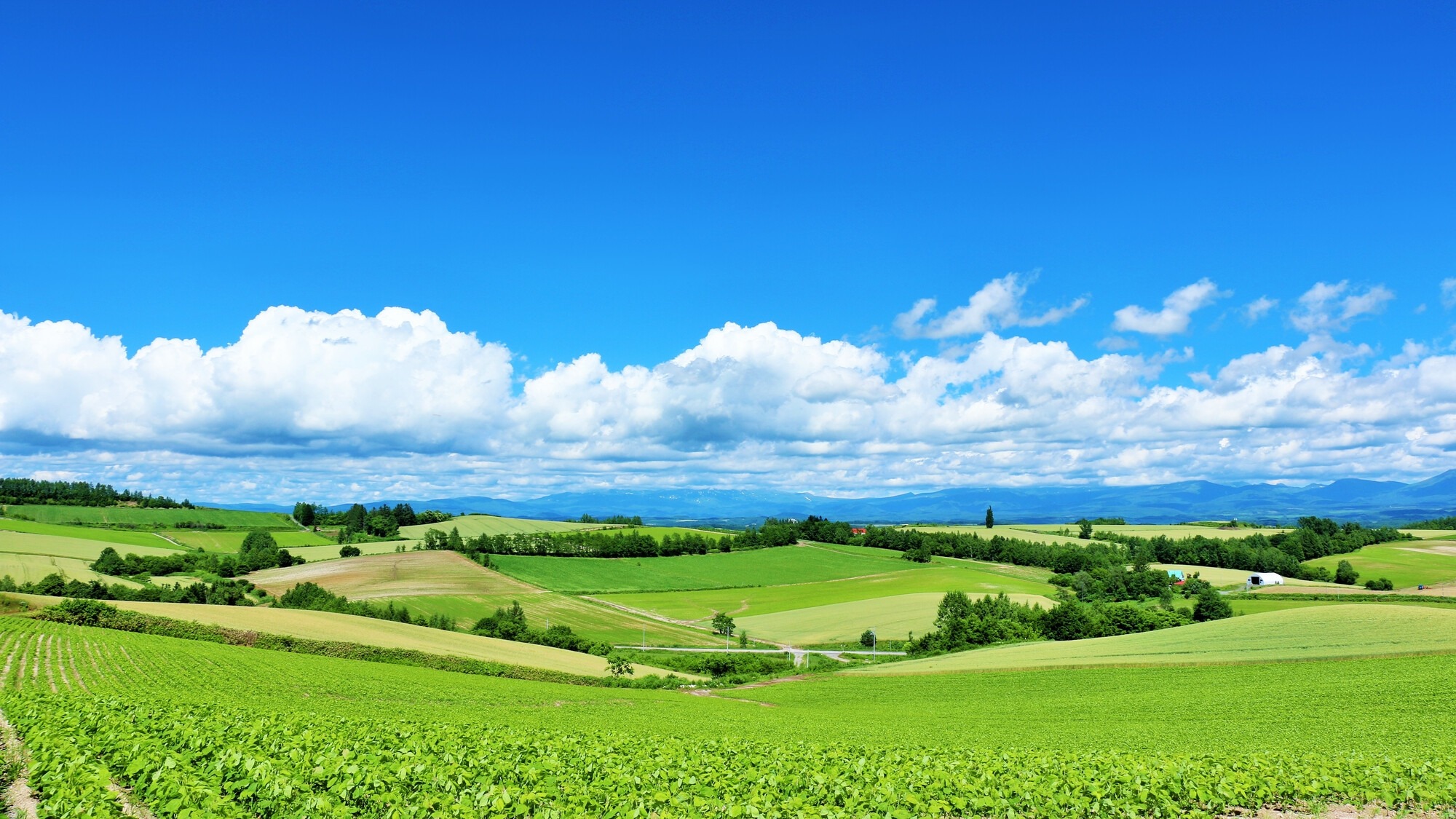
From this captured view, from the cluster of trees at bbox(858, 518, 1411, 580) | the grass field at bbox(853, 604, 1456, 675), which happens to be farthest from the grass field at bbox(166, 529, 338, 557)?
the grass field at bbox(853, 604, 1456, 675)

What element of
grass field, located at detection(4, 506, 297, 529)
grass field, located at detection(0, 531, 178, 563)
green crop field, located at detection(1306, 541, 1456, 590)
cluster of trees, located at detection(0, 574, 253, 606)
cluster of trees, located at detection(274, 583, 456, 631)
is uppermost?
green crop field, located at detection(1306, 541, 1456, 590)

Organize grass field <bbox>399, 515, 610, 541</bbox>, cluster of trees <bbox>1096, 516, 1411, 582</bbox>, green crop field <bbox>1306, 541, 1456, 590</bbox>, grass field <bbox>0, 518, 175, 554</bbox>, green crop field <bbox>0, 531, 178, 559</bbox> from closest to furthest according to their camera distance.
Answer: green crop field <bbox>0, 531, 178, 559</bbox> → green crop field <bbox>1306, 541, 1456, 590</bbox> → grass field <bbox>0, 518, 175, 554</bbox> → cluster of trees <bbox>1096, 516, 1411, 582</bbox> → grass field <bbox>399, 515, 610, 541</bbox>

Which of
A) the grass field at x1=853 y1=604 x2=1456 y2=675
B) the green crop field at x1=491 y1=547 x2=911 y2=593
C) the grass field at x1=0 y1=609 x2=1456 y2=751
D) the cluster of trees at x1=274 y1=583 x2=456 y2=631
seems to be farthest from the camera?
the green crop field at x1=491 y1=547 x2=911 y2=593

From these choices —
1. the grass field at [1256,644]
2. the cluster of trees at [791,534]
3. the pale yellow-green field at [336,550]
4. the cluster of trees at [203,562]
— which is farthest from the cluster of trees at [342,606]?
the cluster of trees at [791,534]

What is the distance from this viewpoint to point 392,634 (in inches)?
2778

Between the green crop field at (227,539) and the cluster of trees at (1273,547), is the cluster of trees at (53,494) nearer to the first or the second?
the green crop field at (227,539)

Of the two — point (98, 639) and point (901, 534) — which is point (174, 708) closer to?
point (98, 639)

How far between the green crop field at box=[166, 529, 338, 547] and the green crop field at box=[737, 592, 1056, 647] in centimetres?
10253

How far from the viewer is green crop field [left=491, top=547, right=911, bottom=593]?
429ft

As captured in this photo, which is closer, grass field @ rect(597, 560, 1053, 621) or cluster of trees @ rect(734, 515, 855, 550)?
grass field @ rect(597, 560, 1053, 621)

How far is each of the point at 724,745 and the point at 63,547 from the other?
140 meters

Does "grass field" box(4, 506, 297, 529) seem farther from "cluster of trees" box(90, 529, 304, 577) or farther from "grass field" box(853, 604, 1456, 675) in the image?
"grass field" box(853, 604, 1456, 675)

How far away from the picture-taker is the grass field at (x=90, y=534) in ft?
428

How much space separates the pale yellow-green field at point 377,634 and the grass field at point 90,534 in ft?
216
